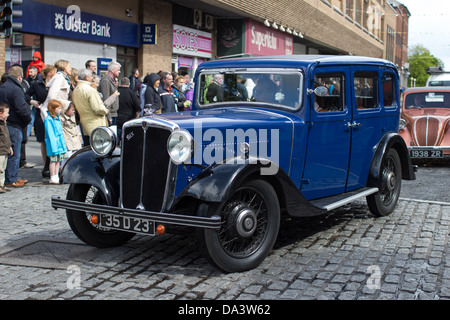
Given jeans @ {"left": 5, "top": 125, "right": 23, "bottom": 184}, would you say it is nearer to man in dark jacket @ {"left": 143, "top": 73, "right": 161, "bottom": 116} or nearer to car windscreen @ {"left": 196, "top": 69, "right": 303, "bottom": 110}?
man in dark jacket @ {"left": 143, "top": 73, "right": 161, "bottom": 116}

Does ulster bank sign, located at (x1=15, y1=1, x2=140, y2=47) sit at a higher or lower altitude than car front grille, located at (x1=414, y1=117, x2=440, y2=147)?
higher

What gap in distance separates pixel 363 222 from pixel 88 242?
3.03m

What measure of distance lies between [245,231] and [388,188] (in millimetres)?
2832

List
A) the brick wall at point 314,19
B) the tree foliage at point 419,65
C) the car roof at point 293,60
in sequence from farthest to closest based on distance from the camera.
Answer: the tree foliage at point 419,65 < the brick wall at point 314,19 < the car roof at point 293,60

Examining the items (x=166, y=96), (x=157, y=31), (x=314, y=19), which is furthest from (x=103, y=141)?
(x=314, y=19)

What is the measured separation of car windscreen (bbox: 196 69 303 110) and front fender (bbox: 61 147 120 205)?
1307 millimetres

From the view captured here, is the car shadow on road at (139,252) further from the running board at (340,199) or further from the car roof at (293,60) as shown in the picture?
the car roof at (293,60)

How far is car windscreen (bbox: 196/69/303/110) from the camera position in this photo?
5207mm

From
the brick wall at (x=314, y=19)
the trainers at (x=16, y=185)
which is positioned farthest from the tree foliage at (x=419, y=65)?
the trainers at (x=16, y=185)

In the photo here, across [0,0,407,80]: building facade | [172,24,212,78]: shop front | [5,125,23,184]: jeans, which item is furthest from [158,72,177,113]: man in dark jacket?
[172,24,212,78]: shop front

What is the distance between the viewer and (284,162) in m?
4.89

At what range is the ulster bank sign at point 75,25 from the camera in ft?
40.0

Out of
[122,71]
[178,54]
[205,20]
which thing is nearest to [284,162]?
[122,71]

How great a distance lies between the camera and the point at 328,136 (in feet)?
17.6
